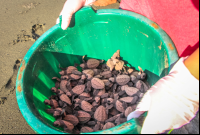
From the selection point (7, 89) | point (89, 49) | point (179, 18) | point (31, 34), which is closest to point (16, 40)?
point (31, 34)

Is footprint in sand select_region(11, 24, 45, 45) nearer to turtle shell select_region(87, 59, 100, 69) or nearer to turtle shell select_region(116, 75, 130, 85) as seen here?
turtle shell select_region(87, 59, 100, 69)

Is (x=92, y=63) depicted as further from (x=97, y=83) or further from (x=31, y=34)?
(x=31, y=34)

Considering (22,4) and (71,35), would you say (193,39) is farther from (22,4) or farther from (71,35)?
(22,4)

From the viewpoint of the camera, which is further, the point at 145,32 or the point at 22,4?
the point at 22,4

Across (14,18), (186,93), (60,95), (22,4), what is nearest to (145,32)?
(186,93)

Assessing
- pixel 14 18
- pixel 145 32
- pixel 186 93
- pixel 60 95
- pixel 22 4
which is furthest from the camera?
pixel 22 4

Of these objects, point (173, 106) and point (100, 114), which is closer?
point (173, 106)

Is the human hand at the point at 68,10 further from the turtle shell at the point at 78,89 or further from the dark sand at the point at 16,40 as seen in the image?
the dark sand at the point at 16,40
